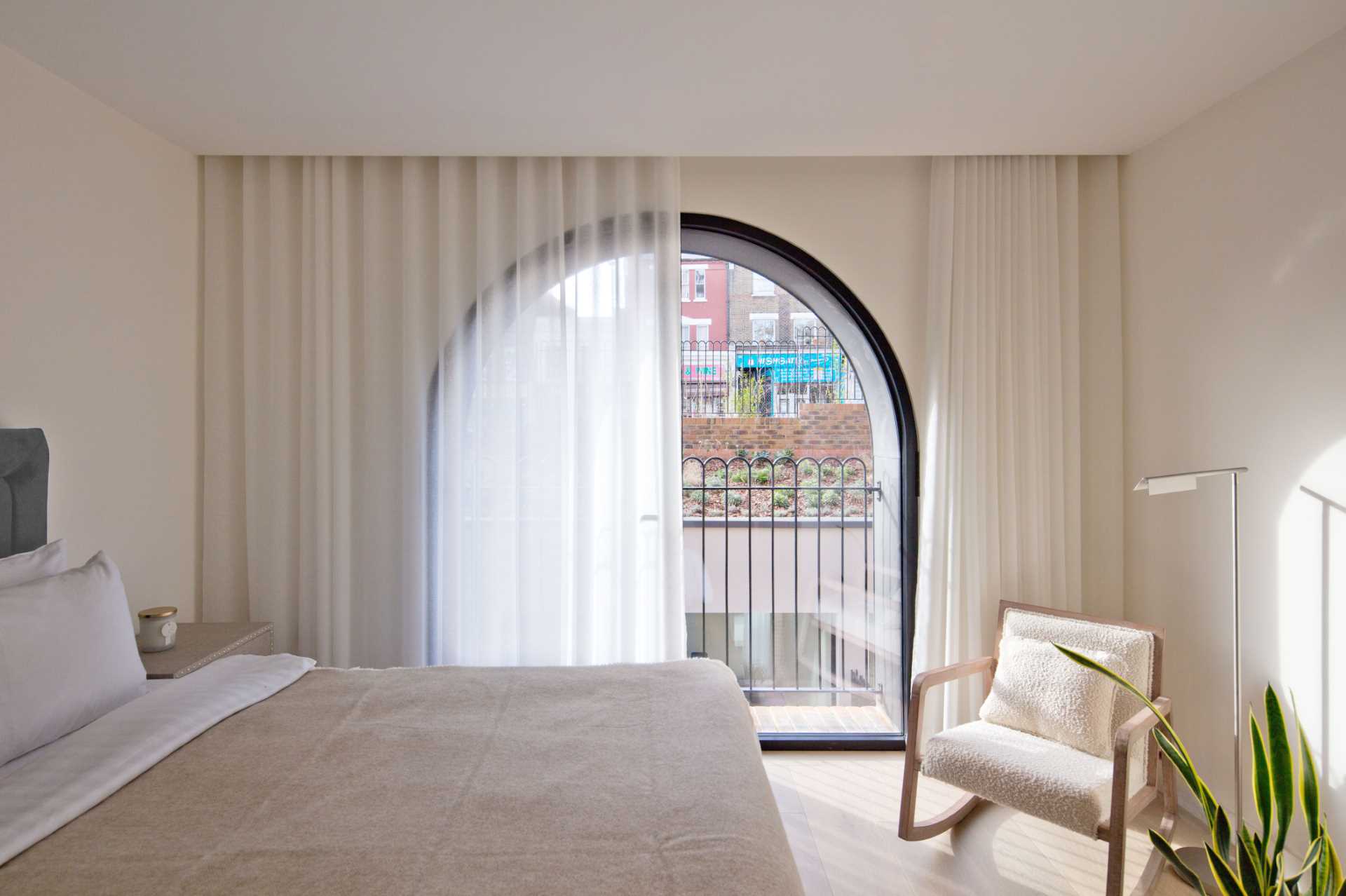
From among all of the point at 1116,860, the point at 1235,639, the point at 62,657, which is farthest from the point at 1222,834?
the point at 62,657

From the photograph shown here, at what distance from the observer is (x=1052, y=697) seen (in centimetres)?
247

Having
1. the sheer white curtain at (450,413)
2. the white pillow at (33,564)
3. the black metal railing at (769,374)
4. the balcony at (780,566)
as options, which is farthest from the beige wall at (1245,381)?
the white pillow at (33,564)

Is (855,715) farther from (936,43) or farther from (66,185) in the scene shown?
(66,185)

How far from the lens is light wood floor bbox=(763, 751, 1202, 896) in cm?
227

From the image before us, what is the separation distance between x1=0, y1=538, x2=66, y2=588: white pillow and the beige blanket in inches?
28.1

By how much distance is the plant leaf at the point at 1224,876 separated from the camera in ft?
5.46

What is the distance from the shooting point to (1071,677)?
2441mm

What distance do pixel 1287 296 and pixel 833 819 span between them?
233 centimetres

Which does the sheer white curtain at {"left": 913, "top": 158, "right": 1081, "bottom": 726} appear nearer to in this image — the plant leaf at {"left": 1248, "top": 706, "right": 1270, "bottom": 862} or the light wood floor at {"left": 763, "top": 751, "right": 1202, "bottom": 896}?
the light wood floor at {"left": 763, "top": 751, "right": 1202, "bottom": 896}

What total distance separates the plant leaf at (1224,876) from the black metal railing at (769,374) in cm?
313

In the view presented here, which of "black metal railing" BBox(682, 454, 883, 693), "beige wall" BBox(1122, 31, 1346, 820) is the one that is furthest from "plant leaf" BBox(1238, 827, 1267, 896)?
"black metal railing" BBox(682, 454, 883, 693)

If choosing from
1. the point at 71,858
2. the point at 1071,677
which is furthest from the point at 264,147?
the point at 1071,677

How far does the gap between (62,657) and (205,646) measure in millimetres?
906

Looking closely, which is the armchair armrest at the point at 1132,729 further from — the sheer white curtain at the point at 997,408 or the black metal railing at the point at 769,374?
the black metal railing at the point at 769,374
